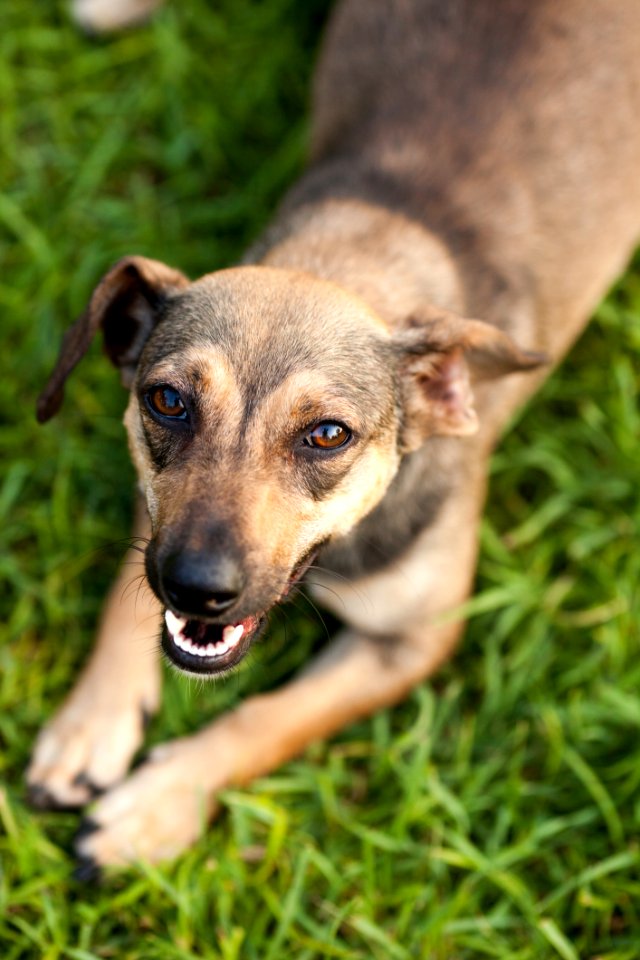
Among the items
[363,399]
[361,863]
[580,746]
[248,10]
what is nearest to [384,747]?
[361,863]

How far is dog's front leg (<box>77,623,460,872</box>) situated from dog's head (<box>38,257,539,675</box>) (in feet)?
3.76

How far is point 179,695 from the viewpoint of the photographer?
510 centimetres

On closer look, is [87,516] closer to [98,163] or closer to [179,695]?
[179,695]

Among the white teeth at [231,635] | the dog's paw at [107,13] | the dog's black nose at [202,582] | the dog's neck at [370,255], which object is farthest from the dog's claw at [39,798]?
the dog's paw at [107,13]

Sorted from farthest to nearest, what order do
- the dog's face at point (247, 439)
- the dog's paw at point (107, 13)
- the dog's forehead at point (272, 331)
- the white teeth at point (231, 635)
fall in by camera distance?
1. the dog's paw at point (107, 13)
2. the white teeth at point (231, 635)
3. the dog's forehead at point (272, 331)
4. the dog's face at point (247, 439)

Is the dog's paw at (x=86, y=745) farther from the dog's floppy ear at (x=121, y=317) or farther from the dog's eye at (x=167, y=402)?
the dog's eye at (x=167, y=402)

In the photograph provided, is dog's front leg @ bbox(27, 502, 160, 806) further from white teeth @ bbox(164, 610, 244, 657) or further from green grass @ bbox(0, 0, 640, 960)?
white teeth @ bbox(164, 610, 244, 657)

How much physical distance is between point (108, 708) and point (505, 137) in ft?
10.6

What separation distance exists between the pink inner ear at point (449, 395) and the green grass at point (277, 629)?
1451 mm

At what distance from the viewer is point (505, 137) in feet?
15.8

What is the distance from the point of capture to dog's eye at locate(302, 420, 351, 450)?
12.0 ft

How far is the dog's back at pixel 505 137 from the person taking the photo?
15.8 ft

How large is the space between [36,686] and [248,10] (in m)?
4.57

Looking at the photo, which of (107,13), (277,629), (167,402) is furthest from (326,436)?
(107,13)
